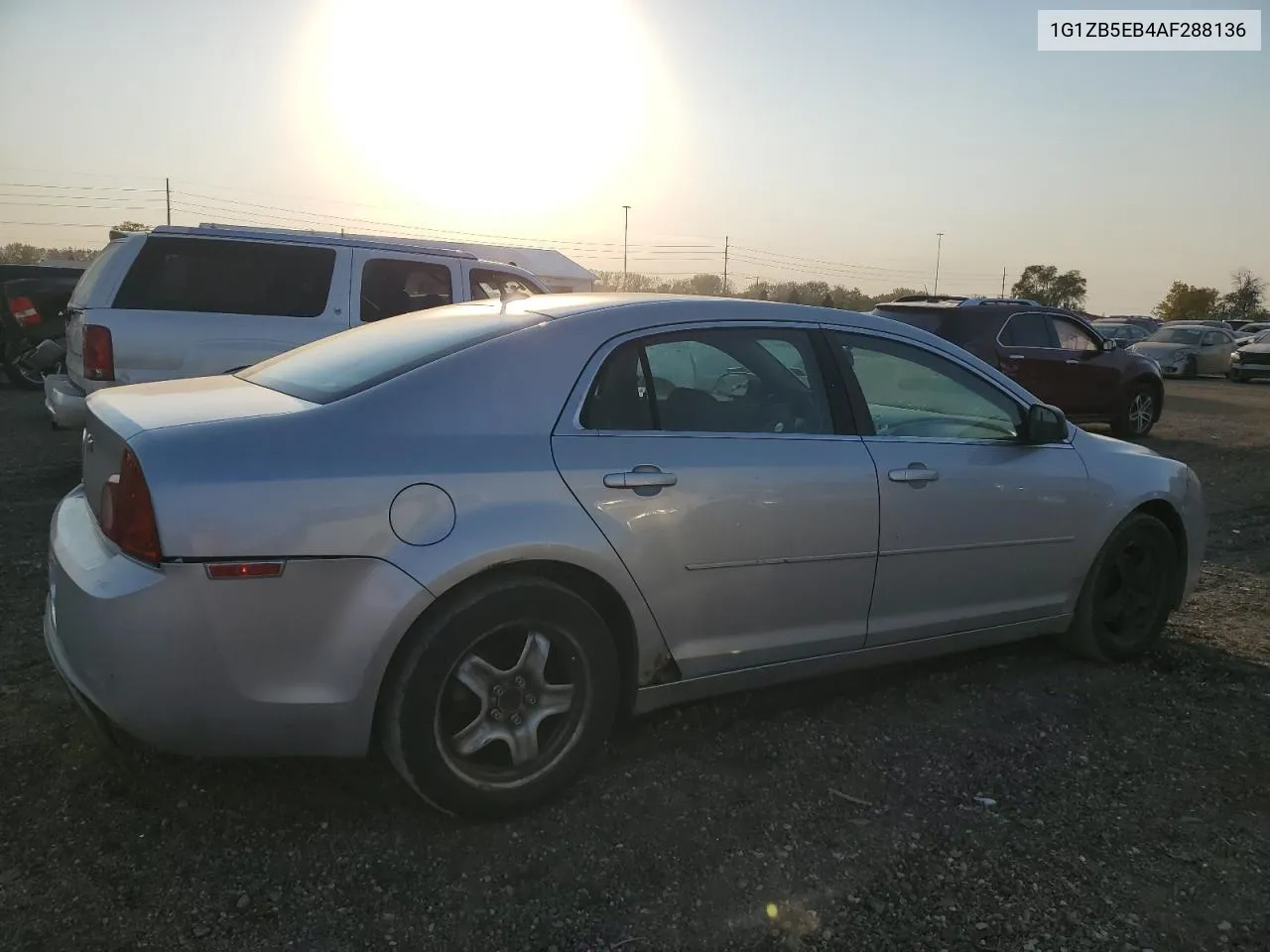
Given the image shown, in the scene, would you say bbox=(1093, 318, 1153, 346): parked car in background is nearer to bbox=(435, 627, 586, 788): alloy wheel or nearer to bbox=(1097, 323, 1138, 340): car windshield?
bbox=(1097, 323, 1138, 340): car windshield

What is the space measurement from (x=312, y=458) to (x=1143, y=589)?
3753 mm

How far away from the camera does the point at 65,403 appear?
6559 mm

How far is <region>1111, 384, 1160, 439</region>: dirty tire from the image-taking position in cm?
1268

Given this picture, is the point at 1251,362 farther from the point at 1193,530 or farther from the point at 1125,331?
the point at 1193,530

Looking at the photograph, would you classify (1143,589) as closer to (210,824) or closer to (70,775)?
(210,824)

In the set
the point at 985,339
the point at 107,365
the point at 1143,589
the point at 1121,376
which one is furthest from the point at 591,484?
the point at 1121,376

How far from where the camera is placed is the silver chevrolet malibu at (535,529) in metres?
2.45

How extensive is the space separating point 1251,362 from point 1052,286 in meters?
56.1

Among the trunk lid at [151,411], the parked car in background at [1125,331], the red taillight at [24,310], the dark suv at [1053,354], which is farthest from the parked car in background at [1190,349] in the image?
the trunk lid at [151,411]

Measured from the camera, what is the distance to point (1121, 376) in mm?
12570

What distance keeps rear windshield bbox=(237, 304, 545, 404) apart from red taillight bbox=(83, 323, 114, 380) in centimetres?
354

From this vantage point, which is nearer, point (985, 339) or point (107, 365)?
point (107, 365)

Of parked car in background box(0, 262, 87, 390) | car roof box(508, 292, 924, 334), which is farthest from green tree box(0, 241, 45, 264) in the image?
car roof box(508, 292, 924, 334)

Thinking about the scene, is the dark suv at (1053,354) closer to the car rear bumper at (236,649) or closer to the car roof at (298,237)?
the car roof at (298,237)
